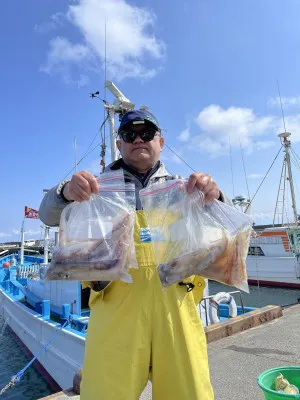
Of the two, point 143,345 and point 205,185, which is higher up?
point 205,185

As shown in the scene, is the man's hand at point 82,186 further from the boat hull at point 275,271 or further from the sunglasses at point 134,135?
the boat hull at point 275,271

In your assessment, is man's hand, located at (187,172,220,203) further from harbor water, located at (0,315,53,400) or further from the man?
harbor water, located at (0,315,53,400)

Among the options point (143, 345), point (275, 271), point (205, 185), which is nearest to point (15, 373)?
point (143, 345)

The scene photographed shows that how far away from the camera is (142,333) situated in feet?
5.28

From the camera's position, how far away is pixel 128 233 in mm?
1677

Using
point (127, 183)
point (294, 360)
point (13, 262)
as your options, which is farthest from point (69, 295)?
point (13, 262)

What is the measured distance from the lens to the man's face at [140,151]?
1985 millimetres

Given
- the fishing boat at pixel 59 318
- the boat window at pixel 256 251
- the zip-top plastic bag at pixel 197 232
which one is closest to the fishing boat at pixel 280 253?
the boat window at pixel 256 251

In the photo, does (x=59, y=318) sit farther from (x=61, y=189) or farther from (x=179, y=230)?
(x=179, y=230)

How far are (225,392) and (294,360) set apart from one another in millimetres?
1341

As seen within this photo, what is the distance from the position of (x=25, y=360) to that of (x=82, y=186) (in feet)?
38.6

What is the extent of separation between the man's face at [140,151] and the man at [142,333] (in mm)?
394

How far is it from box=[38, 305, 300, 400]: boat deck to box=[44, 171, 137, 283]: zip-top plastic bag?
2.52 meters

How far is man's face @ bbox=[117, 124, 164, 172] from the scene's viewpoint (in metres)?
1.99
